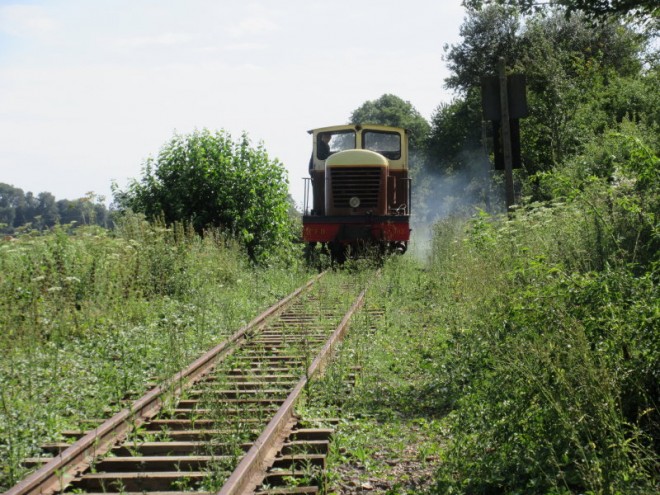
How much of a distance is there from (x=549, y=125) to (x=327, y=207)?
49.3 ft

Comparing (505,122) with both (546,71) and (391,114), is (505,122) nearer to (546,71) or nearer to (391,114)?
(546,71)

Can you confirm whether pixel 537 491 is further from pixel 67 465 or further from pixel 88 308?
pixel 88 308

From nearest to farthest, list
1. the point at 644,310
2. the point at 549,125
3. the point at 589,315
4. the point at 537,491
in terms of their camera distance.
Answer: the point at 537,491 < the point at 644,310 < the point at 589,315 < the point at 549,125

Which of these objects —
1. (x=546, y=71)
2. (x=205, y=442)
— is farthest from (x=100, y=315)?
(x=546, y=71)

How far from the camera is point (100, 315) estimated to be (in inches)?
388

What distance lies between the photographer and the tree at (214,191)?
18.4 meters

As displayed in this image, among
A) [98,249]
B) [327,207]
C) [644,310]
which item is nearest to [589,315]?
[644,310]

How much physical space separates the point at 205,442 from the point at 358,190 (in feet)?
42.8

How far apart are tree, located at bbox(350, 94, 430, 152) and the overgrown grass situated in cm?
8336

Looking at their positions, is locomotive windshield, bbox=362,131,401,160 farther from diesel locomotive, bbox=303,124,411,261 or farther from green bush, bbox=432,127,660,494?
green bush, bbox=432,127,660,494

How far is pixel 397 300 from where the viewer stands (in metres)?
11.9

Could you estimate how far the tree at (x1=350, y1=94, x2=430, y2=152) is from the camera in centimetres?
9912

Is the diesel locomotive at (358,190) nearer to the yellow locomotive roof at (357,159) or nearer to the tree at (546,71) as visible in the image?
the yellow locomotive roof at (357,159)

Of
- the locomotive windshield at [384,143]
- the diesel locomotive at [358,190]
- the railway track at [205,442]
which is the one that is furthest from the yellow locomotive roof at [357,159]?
the railway track at [205,442]
